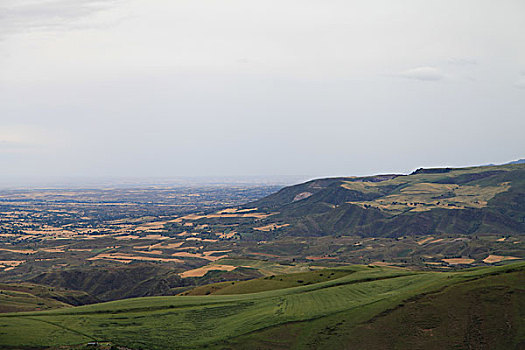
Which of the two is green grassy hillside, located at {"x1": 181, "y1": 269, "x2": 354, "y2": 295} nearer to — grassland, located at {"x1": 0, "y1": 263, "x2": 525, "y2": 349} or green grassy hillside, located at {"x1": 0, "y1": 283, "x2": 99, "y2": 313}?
grassland, located at {"x1": 0, "y1": 263, "x2": 525, "y2": 349}

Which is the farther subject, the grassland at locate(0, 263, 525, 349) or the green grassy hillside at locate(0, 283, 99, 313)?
the green grassy hillside at locate(0, 283, 99, 313)

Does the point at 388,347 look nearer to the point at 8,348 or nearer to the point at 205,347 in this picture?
the point at 205,347

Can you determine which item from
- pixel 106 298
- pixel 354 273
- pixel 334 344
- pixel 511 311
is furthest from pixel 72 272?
pixel 511 311

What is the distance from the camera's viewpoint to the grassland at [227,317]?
73000 mm

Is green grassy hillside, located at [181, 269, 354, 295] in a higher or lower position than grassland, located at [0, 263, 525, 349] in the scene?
lower

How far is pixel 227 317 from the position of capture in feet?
285

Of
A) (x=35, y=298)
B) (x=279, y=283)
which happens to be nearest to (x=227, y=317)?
(x=279, y=283)

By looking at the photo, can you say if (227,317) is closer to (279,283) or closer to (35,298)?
(279,283)

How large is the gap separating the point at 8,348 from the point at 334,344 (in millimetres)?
44143

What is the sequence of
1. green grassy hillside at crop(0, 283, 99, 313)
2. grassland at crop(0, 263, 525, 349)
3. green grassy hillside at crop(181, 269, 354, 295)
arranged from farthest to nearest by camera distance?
green grassy hillside at crop(0, 283, 99, 313) → green grassy hillside at crop(181, 269, 354, 295) → grassland at crop(0, 263, 525, 349)

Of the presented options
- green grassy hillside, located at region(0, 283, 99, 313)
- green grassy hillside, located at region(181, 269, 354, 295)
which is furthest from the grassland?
green grassy hillside, located at region(0, 283, 99, 313)

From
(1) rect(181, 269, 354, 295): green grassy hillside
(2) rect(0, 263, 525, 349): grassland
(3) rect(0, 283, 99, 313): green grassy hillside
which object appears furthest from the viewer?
(3) rect(0, 283, 99, 313): green grassy hillside

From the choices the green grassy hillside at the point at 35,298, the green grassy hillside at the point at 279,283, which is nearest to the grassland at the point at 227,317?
the green grassy hillside at the point at 279,283

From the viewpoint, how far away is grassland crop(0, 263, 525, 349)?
73000 mm
